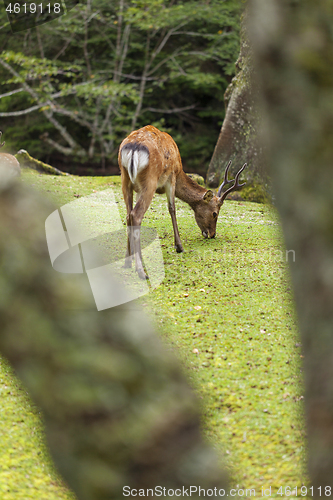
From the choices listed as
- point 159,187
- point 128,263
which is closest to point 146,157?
point 159,187

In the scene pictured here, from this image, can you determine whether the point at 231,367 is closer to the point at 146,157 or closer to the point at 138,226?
the point at 138,226

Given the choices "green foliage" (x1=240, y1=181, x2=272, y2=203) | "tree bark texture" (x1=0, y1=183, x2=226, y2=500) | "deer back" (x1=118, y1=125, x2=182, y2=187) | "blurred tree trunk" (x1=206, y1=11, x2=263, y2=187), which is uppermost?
"tree bark texture" (x1=0, y1=183, x2=226, y2=500)

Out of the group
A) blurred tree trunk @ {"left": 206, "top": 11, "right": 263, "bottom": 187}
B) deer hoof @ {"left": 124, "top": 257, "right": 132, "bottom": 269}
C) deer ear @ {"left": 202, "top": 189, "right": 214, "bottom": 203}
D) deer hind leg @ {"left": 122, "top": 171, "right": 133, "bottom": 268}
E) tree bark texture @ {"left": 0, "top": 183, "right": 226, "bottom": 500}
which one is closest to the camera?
tree bark texture @ {"left": 0, "top": 183, "right": 226, "bottom": 500}

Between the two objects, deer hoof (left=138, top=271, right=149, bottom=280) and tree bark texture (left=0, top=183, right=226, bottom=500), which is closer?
tree bark texture (left=0, top=183, right=226, bottom=500)

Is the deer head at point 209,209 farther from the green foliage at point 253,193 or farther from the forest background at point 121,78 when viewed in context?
the forest background at point 121,78

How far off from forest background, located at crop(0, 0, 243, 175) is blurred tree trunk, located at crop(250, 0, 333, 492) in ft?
54.0

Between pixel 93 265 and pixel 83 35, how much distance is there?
2046cm

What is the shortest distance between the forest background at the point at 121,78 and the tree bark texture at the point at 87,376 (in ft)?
54.3

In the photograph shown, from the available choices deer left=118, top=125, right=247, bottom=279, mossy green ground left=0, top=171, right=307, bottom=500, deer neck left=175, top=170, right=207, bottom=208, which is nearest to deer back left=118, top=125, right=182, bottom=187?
deer left=118, top=125, right=247, bottom=279

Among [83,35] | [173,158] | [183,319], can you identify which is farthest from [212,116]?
[183,319]

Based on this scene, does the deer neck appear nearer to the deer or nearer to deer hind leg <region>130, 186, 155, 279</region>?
the deer

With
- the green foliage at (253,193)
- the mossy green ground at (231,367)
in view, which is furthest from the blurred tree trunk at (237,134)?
the mossy green ground at (231,367)

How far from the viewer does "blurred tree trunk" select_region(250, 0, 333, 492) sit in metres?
0.58

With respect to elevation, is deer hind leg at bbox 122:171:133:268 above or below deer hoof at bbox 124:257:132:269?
above
